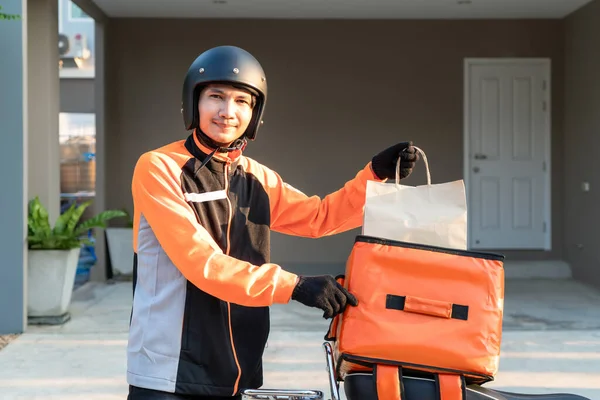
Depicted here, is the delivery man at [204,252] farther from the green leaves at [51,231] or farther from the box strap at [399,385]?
the green leaves at [51,231]

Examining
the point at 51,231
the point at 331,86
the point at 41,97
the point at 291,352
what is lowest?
the point at 291,352

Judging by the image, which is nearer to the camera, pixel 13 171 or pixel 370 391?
pixel 370 391

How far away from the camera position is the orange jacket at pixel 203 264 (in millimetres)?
1600

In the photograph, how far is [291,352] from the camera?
483 cm

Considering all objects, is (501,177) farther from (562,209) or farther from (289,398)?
(289,398)

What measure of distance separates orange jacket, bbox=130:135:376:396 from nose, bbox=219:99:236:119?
10 cm

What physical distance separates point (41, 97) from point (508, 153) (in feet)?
16.6

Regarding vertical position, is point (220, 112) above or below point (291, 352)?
above

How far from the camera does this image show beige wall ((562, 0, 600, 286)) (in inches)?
292

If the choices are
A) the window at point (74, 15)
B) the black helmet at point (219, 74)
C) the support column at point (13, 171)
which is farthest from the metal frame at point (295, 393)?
the window at point (74, 15)

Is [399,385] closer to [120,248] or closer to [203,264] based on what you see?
[203,264]

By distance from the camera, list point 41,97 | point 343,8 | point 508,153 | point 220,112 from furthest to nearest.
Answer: point 508,153 → point 343,8 → point 41,97 → point 220,112

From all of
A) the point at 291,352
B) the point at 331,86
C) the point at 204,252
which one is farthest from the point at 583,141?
the point at 204,252

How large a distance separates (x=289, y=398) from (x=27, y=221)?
4.32 m
